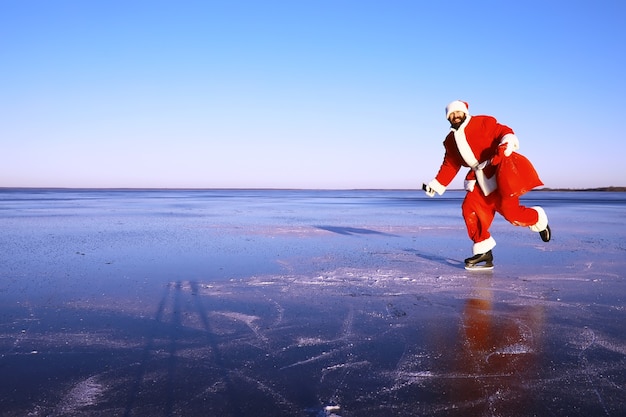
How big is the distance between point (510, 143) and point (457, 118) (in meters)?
0.73

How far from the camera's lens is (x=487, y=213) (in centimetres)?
497

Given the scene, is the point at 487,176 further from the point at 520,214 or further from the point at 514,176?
the point at 520,214

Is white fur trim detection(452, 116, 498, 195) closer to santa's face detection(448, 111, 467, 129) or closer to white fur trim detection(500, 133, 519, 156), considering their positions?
santa's face detection(448, 111, 467, 129)

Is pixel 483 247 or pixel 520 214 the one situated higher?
pixel 520 214

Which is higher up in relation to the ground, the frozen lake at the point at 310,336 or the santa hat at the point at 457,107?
the santa hat at the point at 457,107

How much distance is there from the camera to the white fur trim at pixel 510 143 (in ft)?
14.2

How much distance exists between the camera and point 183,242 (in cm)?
671

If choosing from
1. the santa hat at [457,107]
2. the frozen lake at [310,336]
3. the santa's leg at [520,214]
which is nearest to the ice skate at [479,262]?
the frozen lake at [310,336]

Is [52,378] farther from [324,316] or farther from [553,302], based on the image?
[553,302]

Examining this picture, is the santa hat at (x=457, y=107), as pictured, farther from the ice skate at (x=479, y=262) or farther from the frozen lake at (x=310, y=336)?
the frozen lake at (x=310, y=336)

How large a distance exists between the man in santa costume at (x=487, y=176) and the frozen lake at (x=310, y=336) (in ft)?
1.30

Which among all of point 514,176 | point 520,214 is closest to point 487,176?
point 514,176

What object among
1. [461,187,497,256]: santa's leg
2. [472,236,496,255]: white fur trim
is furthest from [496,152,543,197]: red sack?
[472,236,496,255]: white fur trim

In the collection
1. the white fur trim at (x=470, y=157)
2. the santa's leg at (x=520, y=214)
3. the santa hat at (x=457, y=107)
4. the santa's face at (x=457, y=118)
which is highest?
the santa hat at (x=457, y=107)
